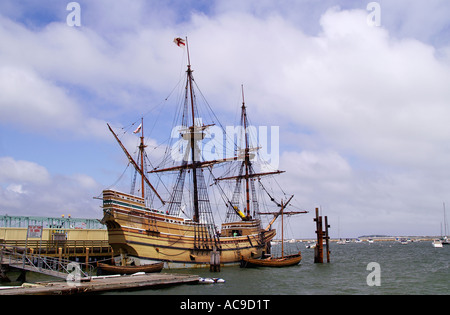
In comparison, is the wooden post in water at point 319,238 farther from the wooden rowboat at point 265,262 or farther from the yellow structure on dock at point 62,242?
the yellow structure on dock at point 62,242

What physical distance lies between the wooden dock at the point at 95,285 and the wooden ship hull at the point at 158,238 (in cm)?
942

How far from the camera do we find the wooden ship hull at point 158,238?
1642 inches

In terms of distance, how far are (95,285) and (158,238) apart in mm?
17964

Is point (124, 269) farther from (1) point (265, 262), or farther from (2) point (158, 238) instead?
(1) point (265, 262)

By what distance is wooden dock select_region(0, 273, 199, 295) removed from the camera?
80.9 ft

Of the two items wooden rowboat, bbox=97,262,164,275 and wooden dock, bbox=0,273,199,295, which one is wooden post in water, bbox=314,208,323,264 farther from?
wooden dock, bbox=0,273,199,295

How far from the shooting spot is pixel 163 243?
45531mm

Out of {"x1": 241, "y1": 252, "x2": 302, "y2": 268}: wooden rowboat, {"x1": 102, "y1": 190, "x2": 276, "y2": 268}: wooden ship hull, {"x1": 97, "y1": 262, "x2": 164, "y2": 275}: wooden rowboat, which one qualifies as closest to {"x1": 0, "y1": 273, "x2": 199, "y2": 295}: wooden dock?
{"x1": 97, "y1": 262, "x2": 164, "y2": 275}: wooden rowboat

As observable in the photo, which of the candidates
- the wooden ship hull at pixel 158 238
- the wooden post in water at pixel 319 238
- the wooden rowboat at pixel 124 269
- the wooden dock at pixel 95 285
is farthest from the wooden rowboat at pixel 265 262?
the wooden dock at pixel 95 285

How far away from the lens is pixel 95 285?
27.3 metres

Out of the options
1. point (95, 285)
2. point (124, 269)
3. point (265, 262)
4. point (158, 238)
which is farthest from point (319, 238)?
point (95, 285)

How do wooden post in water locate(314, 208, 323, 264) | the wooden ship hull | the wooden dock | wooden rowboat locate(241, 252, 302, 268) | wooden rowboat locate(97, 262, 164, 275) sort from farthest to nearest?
1. wooden post in water locate(314, 208, 323, 264)
2. wooden rowboat locate(241, 252, 302, 268)
3. the wooden ship hull
4. wooden rowboat locate(97, 262, 164, 275)
5. the wooden dock

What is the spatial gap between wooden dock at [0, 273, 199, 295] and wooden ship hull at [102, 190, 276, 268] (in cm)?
942
